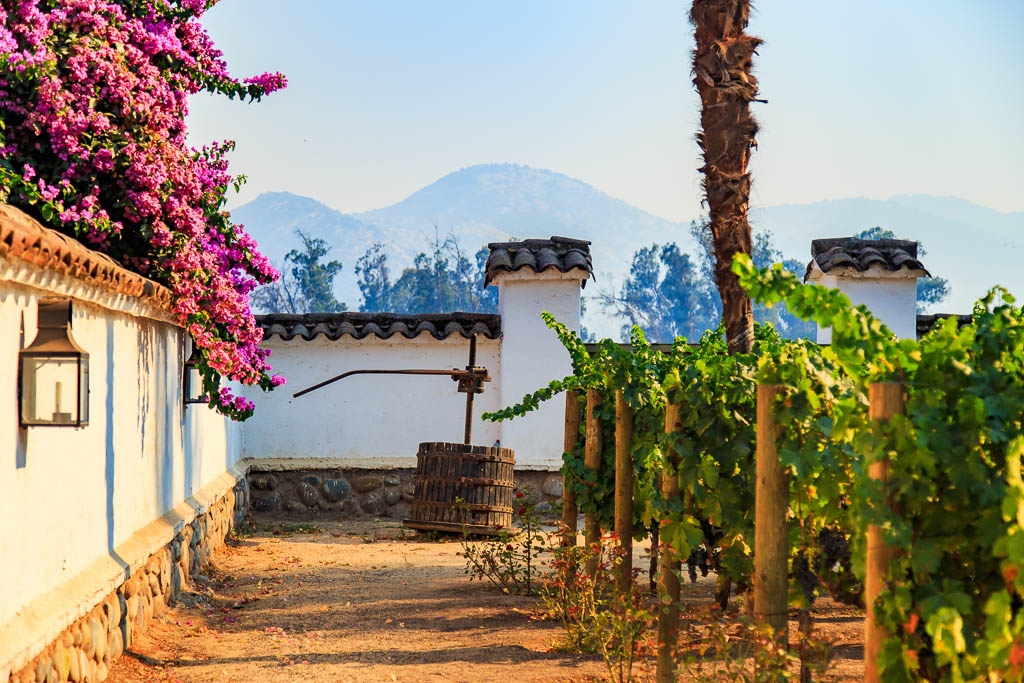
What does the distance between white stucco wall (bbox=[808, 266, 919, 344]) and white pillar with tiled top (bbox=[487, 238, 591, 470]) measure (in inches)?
130

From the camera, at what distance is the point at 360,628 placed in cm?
802

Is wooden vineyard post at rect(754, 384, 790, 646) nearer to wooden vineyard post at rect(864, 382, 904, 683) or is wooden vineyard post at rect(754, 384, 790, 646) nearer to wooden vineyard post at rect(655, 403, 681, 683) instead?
wooden vineyard post at rect(864, 382, 904, 683)

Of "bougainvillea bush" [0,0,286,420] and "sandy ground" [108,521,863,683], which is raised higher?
"bougainvillea bush" [0,0,286,420]

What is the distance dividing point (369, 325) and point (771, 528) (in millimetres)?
12003

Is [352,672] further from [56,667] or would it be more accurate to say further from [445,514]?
[445,514]

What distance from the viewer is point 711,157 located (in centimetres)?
838

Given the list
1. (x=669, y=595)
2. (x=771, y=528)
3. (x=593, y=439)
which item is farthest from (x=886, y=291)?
(x=771, y=528)

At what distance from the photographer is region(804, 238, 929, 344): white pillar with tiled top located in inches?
554

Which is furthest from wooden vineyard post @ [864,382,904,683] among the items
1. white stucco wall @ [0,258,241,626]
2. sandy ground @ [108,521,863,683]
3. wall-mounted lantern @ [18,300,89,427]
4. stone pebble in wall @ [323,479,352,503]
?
stone pebble in wall @ [323,479,352,503]

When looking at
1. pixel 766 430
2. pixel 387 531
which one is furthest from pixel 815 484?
pixel 387 531

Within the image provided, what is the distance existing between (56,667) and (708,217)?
5.46m

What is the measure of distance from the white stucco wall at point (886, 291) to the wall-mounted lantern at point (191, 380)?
7961mm

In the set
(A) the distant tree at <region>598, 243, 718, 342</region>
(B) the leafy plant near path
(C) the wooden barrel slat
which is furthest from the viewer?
(A) the distant tree at <region>598, 243, 718, 342</region>

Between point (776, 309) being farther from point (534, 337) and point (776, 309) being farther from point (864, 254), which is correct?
point (534, 337)
